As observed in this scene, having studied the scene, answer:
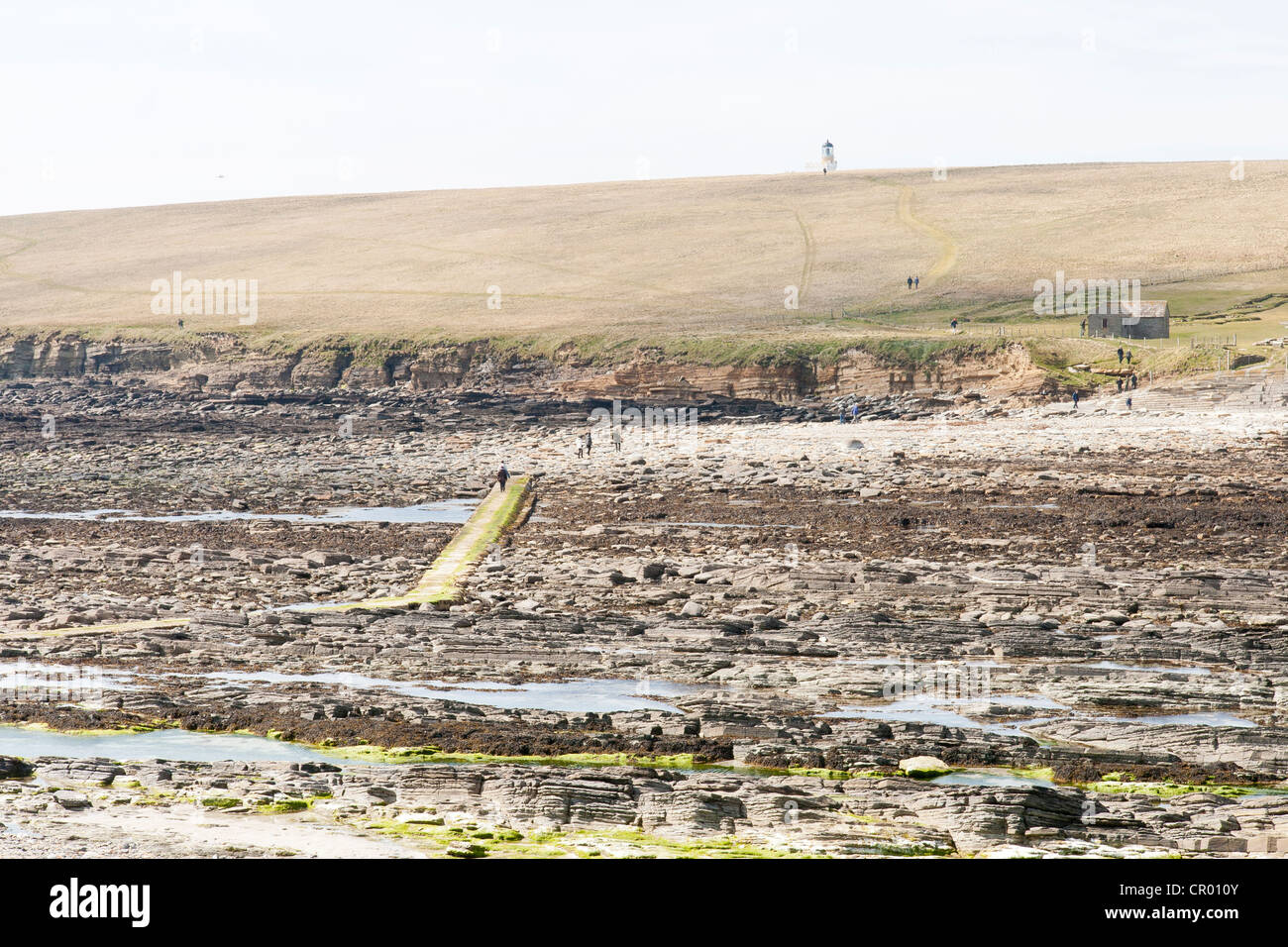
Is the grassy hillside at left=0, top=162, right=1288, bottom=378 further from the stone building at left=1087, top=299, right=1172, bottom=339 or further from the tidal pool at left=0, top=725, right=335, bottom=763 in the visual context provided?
the tidal pool at left=0, top=725, right=335, bottom=763

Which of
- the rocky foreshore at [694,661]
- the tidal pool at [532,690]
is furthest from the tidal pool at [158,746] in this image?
the tidal pool at [532,690]

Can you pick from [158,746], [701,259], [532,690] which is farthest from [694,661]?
[701,259]

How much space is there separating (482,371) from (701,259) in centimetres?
2686

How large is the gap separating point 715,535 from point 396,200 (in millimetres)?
103622

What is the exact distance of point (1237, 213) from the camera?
91.2 m

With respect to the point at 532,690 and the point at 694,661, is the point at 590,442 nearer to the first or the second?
the point at 694,661

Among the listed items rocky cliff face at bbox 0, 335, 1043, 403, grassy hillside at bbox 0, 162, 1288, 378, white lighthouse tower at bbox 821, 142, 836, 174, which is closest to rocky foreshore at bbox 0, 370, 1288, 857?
rocky cliff face at bbox 0, 335, 1043, 403

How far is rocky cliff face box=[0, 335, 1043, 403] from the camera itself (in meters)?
62.7

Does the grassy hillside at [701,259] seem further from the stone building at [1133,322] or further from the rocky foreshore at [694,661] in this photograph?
the rocky foreshore at [694,661]

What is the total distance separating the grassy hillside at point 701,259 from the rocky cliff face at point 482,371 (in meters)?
1.47

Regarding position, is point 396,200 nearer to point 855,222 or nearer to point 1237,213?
point 855,222

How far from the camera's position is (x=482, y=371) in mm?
73188

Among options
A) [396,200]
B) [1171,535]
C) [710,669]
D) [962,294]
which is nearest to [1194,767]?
[710,669]
